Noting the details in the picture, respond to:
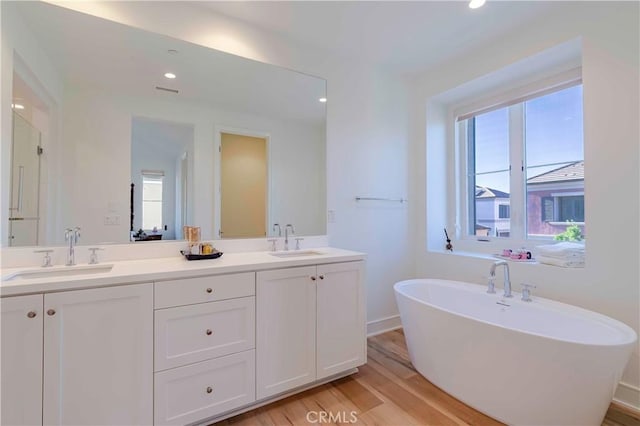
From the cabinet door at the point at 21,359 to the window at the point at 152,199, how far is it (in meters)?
0.74

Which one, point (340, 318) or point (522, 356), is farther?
point (340, 318)

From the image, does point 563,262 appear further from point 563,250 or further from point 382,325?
point 382,325

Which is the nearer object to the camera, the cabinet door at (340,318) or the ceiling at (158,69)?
the ceiling at (158,69)

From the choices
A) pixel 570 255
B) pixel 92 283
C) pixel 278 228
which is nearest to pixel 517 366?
pixel 570 255

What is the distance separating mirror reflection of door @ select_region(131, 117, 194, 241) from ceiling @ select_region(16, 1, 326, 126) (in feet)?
0.78

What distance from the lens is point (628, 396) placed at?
1.70 m

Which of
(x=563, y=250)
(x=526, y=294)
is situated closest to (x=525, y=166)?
(x=563, y=250)

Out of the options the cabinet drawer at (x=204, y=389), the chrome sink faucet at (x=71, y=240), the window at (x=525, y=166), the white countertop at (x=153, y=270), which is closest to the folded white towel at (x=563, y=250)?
the window at (x=525, y=166)

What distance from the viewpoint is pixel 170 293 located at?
56.2 inches

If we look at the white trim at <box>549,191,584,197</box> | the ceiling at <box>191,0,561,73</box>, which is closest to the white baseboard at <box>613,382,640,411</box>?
the white trim at <box>549,191,584,197</box>

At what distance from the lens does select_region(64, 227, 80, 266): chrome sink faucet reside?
5.28ft

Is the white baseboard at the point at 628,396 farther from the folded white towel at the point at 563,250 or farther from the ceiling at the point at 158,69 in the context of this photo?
the ceiling at the point at 158,69

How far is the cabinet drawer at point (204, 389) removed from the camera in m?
1.41

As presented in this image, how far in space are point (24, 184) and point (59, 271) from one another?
0.52 metres
